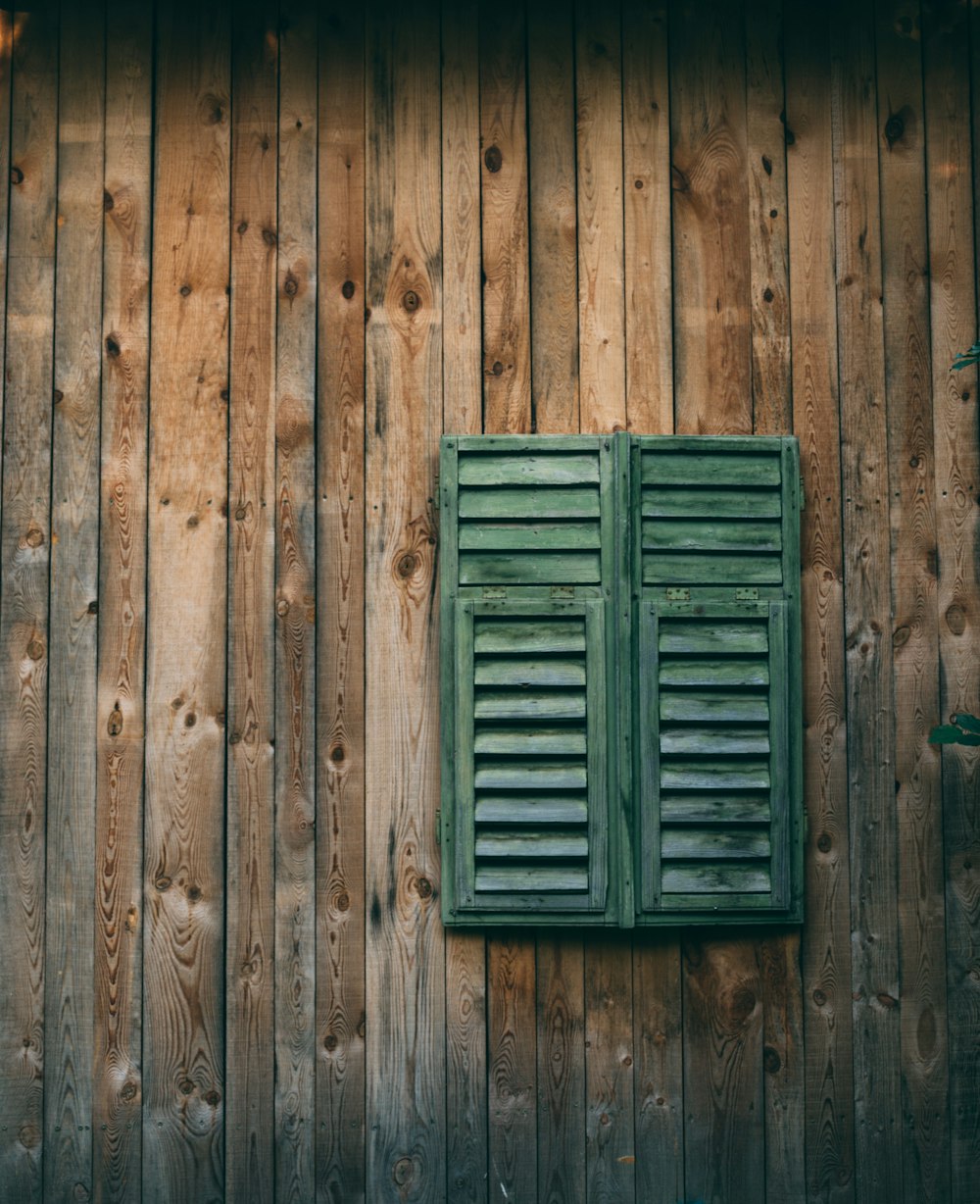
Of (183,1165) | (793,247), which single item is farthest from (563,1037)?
(793,247)

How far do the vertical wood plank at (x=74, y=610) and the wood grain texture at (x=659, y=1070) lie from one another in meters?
1.49

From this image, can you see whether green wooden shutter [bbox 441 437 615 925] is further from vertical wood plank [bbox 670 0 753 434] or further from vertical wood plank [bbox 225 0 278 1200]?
vertical wood plank [bbox 225 0 278 1200]

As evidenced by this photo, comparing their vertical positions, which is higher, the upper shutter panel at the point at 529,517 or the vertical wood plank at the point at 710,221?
the vertical wood plank at the point at 710,221

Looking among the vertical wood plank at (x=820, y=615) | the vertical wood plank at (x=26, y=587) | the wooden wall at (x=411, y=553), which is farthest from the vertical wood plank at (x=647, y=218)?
the vertical wood plank at (x=26, y=587)

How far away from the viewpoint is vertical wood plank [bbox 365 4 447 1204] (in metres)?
3.00

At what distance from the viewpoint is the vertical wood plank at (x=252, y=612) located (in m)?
2.99

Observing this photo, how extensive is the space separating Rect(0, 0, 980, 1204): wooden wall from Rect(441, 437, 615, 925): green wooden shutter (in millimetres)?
106

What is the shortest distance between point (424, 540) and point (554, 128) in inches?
49.5

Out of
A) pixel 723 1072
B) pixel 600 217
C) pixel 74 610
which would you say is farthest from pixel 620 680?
pixel 74 610

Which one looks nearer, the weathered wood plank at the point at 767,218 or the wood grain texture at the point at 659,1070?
the wood grain texture at the point at 659,1070

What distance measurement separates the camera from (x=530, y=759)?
9.84 ft

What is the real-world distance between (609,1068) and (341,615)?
1.44 meters

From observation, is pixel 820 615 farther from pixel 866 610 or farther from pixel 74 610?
pixel 74 610

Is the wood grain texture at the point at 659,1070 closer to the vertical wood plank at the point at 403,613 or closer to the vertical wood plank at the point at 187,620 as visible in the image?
Result: the vertical wood plank at the point at 403,613
